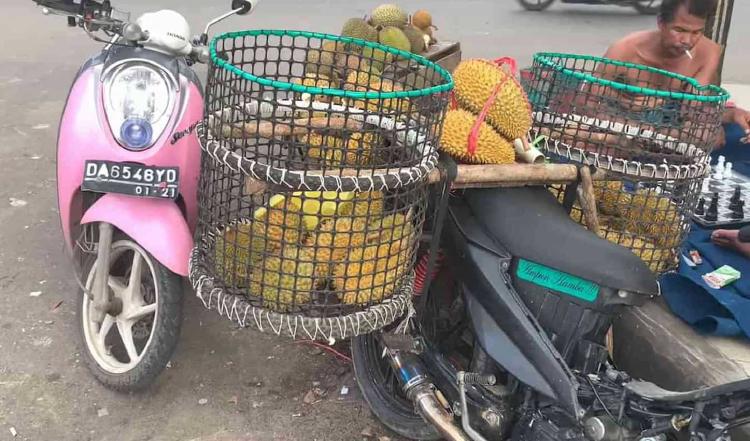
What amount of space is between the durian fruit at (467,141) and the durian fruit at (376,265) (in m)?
0.23

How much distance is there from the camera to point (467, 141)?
1.83 m

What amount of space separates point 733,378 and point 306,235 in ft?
4.19

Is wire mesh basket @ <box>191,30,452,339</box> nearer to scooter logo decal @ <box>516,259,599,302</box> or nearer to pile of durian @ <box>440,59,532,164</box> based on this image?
pile of durian @ <box>440,59,532,164</box>

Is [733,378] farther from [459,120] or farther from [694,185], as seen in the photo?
[459,120]

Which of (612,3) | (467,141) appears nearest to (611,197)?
(467,141)

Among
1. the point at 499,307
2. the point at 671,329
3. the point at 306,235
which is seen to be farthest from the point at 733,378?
the point at 306,235

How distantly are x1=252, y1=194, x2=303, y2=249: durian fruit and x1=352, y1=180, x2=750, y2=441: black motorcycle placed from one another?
0.37 metres

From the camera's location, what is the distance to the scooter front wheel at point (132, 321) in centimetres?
210

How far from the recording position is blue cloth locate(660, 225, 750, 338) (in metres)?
2.18

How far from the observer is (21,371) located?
2379mm

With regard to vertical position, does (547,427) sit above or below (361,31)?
below

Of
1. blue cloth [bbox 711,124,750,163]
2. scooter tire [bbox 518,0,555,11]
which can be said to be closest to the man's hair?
blue cloth [bbox 711,124,750,163]

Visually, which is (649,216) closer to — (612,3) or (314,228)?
(314,228)

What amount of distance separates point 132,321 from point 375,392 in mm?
820
